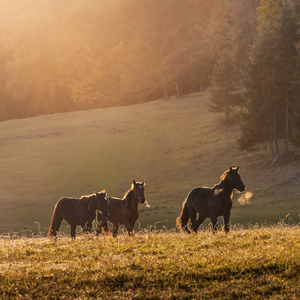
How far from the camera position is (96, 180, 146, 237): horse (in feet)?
41.0

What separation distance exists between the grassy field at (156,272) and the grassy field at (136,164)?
14028 mm

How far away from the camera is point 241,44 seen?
66.1m

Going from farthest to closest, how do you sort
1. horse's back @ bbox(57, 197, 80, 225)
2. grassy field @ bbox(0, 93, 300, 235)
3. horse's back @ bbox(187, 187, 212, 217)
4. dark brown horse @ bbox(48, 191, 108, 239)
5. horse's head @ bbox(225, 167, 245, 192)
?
1. grassy field @ bbox(0, 93, 300, 235)
2. horse's back @ bbox(57, 197, 80, 225)
3. horse's back @ bbox(187, 187, 212, 217)
4. dark brown horse @ bbox(48, 191, 108, 239)
5. horse's head @ bbox(225, 167, 245, 192)

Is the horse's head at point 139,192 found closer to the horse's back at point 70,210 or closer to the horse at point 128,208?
the horse at point 128,208

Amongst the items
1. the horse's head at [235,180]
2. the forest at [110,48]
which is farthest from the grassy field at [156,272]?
the forest at [110,48]

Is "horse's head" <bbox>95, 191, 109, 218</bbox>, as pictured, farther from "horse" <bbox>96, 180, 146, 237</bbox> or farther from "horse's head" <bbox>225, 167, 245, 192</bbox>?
"horse's head" <bbox>225, 167, 245, 192</bbox>

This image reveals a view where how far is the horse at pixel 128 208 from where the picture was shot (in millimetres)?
12508

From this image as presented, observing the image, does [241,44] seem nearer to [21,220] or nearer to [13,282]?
[21,220]

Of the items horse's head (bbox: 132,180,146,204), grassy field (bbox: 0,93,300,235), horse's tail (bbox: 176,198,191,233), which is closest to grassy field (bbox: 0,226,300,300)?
horse's head (bbox: 132,180,146,204)

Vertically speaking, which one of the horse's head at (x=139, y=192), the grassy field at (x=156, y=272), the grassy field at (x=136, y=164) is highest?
the horse's head at (x=139, y=192)

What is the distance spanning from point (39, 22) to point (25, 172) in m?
51.5

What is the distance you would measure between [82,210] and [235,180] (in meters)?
4.95

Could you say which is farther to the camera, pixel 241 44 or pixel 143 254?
pixel 241 44

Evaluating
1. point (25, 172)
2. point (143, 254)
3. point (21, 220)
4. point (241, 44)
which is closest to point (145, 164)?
point (25, 172)
